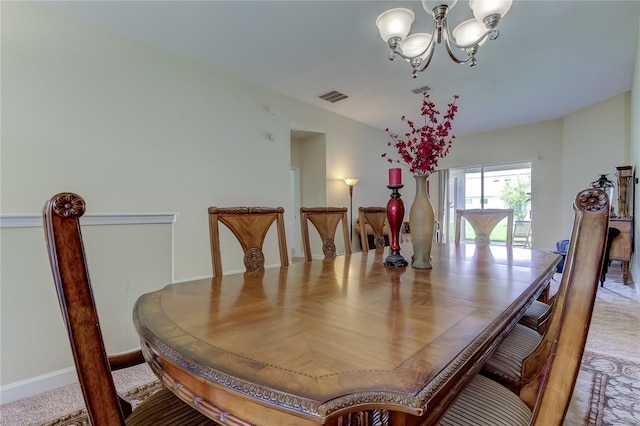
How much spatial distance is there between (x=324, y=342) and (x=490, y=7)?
97.6 inches

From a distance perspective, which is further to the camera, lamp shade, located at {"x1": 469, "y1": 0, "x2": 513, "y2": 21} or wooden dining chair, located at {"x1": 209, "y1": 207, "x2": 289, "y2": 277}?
lamp shade, located at {"x1": 469, "y1": 0, "x2": 513, "y2": 21}

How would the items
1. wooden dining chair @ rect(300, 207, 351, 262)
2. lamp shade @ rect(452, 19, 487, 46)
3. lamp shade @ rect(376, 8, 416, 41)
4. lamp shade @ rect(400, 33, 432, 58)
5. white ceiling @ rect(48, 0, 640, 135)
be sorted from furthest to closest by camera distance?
white ceiling @ rect(48, 0, 640, 135) → lamp shade @ rect(400, 33, 432, 58) → lamp shade @ rect(452, 19, 487, 46) → lamp shade @ rect(376, 8, 416, 41) → wooden dining chair @ rect(300, 207, 351, 262)

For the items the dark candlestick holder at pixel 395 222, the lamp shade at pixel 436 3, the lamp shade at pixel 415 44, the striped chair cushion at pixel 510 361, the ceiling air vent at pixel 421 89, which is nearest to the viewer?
the striped chair cushion at pixel 510 361

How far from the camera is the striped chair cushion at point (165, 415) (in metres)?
0.77

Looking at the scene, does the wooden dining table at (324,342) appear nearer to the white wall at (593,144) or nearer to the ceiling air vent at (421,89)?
the ceiling air vent at (421,89)

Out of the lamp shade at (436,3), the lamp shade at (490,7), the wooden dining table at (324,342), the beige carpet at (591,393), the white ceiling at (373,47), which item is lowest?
the beige carpet at (591,393)

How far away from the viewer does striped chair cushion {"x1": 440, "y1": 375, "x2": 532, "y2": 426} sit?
76 cm

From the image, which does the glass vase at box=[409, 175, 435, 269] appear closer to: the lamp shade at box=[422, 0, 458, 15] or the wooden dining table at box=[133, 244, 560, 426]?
the wooden dining table at box=[133, 244, 560, 426]

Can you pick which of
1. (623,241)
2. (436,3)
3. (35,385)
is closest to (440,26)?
(436,3)

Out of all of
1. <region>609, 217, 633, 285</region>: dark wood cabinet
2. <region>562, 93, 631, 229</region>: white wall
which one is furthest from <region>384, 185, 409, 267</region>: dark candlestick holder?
<region>562, 93, 631, 229</region>: white wall

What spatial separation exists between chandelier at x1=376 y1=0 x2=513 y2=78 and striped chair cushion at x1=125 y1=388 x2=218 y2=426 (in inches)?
103

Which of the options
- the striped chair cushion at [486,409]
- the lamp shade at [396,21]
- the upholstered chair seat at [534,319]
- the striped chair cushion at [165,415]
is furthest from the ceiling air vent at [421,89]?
the striped chair cushion at [165,415]

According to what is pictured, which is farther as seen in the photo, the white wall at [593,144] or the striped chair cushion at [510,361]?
the white wall at [593,144]

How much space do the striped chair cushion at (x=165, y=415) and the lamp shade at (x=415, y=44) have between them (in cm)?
292
